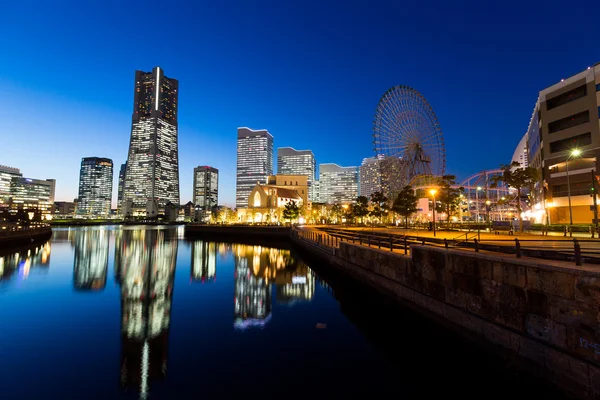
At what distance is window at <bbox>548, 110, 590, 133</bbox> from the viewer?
5069 centimetres

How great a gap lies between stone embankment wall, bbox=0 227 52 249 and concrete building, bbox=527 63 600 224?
99177mm

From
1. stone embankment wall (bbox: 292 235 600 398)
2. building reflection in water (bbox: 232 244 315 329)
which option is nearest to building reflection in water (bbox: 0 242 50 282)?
building reflection in water (bbox: 232 244 315 329)

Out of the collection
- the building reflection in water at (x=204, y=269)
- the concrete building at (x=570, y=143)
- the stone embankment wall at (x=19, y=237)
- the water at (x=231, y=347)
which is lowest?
the building reflection in water at (x=204, y=269)

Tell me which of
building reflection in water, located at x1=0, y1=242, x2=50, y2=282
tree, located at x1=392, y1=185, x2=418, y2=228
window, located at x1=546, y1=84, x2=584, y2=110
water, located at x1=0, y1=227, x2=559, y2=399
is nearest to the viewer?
water, located at x1=0, y1=227, x2=559, y2=399

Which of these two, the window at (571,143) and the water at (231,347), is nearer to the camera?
the water at (231,347)

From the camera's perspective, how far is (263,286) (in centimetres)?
3016

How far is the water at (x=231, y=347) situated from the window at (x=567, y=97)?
2162 inches

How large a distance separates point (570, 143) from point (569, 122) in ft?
12.6

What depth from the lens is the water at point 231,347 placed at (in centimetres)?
1127

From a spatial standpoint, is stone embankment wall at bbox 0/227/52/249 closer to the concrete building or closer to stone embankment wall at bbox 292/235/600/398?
stone embankment wall at bbox 292/235/600/398

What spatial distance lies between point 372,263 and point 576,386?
1502cm

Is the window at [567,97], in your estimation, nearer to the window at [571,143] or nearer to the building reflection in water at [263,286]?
the window at [571,143]

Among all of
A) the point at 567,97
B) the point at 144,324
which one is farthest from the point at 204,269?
the point at 567,97

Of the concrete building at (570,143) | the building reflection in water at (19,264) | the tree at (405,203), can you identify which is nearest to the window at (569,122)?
the concrete building at (570,143)
